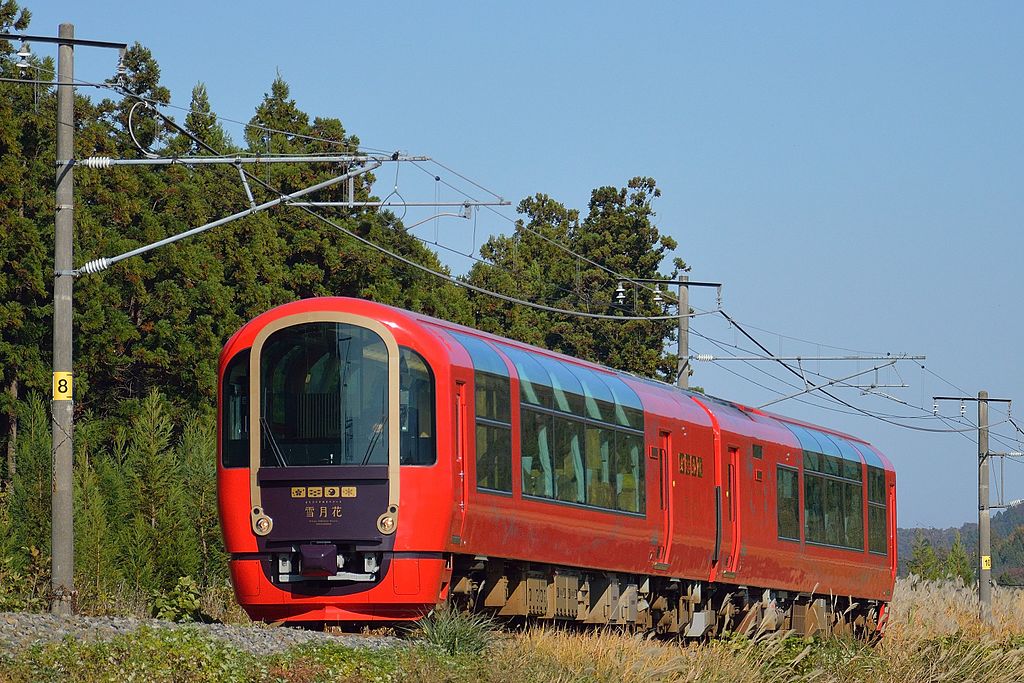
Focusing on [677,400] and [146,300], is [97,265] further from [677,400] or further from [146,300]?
[146,300]

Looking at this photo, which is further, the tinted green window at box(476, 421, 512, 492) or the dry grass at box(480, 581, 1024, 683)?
the tinted green window at box(476, 421, 512, 492)

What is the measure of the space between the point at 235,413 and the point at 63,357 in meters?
3.73

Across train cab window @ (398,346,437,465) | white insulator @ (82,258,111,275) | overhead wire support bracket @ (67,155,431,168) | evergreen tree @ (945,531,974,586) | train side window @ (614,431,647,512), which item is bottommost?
evergreen tree @ (945,531,974,586)

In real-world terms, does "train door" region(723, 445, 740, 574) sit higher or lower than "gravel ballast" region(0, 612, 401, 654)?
higher

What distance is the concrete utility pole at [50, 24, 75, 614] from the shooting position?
19.1 metres

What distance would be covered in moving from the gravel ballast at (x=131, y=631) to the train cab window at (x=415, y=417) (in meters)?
1.87

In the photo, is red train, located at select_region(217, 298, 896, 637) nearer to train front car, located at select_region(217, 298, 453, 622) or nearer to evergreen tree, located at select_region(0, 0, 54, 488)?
train front car, located at select_region(217, 298, 453, 622)

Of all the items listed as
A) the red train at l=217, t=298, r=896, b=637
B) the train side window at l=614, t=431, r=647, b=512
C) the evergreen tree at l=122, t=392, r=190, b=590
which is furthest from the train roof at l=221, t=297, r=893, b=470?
the evergreen tree at l=122, t=392, r=190, b=590

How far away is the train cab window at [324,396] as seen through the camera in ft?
52.6

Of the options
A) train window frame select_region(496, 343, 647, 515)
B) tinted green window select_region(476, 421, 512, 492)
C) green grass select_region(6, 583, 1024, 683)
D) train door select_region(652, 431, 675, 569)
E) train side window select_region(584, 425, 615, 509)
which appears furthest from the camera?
train door select_region(652, 431, 675, 569)

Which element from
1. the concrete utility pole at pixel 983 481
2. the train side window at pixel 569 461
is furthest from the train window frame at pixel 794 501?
the concrete utility pole at pixel 983 481

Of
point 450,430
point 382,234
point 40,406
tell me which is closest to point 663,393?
point 450,430

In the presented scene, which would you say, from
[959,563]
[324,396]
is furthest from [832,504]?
[959,563]

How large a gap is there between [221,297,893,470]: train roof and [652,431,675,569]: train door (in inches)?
18.2
